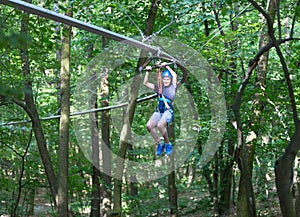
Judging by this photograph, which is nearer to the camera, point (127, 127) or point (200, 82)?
point (127, 127)

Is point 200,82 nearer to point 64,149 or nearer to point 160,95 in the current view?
point 64,149

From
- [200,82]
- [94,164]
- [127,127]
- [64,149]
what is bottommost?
[64,149]

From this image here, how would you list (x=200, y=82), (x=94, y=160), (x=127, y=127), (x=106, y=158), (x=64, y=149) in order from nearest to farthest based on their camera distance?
(x=127, y=127), (x=64, y=149), (x=200, y=82), (x=94, y=160), (x=106, y=158)

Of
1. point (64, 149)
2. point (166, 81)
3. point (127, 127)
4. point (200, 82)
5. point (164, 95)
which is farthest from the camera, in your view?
point (200, 82)

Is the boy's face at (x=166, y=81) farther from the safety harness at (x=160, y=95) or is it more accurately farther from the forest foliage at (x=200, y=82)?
the forest foliage at (x=200, y=82)

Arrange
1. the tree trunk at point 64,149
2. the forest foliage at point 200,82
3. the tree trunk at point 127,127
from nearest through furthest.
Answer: the tree trunk at point 127,127, the forest foliage at point 200,82, the tree trunk at point 64,149

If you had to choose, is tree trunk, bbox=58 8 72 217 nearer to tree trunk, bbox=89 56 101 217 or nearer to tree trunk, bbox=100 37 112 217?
tree trunk, bbox=100 37 112 217

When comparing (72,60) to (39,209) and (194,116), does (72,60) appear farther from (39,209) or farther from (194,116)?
(39,209)

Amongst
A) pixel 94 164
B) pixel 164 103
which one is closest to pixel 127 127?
pixel 164 103

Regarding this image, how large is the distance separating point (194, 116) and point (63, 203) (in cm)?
368

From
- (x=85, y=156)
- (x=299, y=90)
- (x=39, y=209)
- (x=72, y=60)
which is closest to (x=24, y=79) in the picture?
(x=72, y=60)

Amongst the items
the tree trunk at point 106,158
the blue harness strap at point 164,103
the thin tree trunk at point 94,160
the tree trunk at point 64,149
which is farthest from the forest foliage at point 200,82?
the blue harness strap at point 164,103

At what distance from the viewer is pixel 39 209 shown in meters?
18.2

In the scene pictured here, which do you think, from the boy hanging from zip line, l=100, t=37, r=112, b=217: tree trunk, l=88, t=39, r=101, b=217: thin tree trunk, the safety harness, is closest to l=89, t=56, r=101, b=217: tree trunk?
l=88, t=39, r=101, b=217: thin tree trunk
